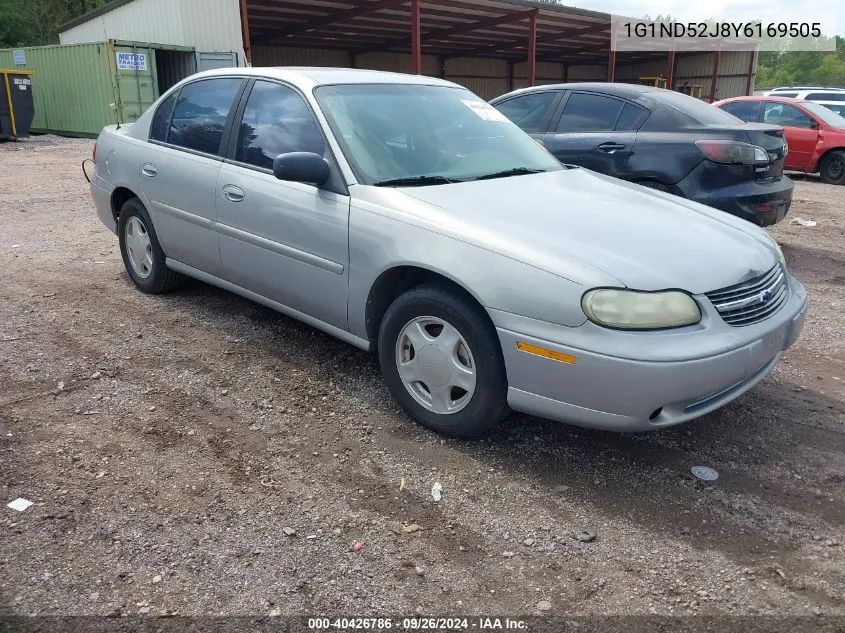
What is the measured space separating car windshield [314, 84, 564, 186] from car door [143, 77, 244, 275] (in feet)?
2.91

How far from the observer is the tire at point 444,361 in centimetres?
305

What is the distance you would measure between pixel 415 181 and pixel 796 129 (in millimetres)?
11308

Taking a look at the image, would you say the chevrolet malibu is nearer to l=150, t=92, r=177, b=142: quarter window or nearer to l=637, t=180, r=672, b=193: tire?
l=150, t=92, r=177, b=142: quarter window

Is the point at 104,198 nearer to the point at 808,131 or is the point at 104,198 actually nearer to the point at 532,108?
the point at 532,108

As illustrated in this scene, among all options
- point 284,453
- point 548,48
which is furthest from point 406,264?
point 548,48

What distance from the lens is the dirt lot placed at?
237cm

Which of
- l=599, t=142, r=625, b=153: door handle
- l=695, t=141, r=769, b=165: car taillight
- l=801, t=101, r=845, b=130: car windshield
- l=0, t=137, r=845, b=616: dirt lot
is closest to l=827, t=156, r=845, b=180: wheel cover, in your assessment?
l=801, t=101, r=845, b=130: car windshield

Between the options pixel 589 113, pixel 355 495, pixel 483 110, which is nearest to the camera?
pixel 355 495

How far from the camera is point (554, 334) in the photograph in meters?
2.81

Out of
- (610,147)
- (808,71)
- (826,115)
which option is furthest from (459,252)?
(808,71)

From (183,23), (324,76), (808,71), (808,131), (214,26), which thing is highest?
(183,23)

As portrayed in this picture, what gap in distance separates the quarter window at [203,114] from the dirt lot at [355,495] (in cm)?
126

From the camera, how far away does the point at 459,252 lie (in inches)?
120

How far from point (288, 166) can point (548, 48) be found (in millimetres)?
30200
